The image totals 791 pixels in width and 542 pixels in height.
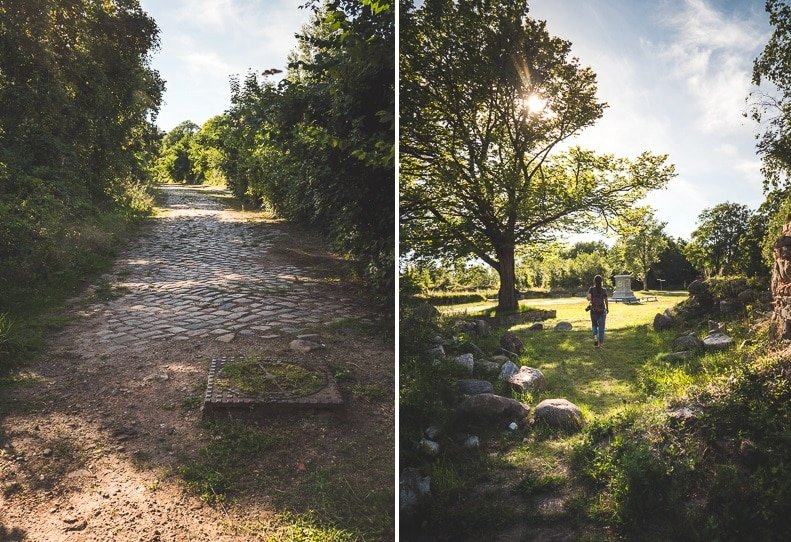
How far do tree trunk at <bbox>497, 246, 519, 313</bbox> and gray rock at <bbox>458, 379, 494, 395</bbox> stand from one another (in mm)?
305

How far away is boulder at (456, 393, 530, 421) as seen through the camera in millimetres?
1618

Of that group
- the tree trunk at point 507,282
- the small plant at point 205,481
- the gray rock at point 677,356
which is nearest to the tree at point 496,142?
the tree trunk at point 507,282

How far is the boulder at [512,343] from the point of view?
1.81m

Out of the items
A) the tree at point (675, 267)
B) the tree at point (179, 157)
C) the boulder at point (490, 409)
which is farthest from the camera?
the tree at point (179, 157)

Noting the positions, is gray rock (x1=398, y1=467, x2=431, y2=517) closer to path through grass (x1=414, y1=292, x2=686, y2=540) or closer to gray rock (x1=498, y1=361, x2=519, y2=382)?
path through grass (x1=414, y1=292, x2=686, y2=540)

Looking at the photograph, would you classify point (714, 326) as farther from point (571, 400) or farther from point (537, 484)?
point (537, 484)

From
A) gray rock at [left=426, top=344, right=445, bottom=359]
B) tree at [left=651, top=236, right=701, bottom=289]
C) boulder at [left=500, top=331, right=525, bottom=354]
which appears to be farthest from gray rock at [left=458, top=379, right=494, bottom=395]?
tree at [left=651, top=236, right=701, bottom=289]

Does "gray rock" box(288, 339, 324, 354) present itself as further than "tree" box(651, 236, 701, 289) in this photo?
Yes

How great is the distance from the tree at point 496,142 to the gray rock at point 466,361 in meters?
0.25

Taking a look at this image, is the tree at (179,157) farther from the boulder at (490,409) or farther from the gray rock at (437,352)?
the boulder at (490,409)

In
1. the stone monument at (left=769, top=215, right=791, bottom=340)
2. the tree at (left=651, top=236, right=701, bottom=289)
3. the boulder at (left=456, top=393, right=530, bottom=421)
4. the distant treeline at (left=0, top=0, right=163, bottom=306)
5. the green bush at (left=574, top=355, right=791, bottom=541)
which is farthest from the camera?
the distant treeline at (left=0, top=0, right=163, bottom=306)

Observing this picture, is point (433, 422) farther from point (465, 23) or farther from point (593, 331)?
point (465, 23)

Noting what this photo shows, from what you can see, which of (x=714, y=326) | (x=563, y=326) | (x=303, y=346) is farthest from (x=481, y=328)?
(x=303, y=346)

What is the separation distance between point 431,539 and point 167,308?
5005 mm
